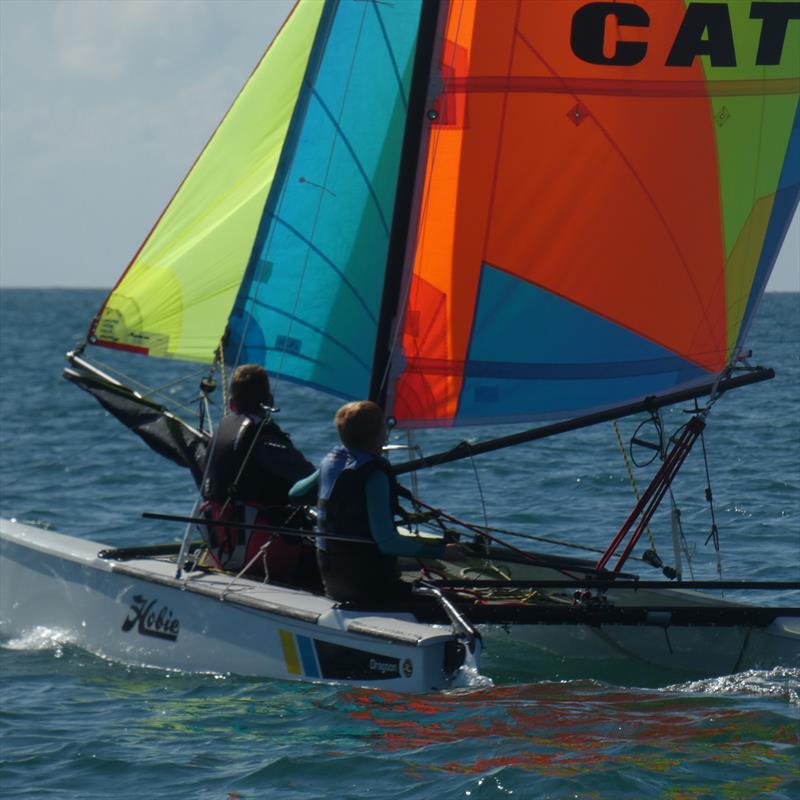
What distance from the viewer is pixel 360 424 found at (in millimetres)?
6492

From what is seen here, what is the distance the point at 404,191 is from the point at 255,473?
56.8 inches

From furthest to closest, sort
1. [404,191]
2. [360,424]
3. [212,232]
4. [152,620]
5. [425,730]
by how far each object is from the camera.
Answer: [212,232], [404,191], [152,620], [360,424], [425,730]

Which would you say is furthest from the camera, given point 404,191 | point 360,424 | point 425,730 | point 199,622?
point 404,191

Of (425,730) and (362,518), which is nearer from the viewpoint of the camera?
(425,730)

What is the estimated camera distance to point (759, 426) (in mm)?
15789

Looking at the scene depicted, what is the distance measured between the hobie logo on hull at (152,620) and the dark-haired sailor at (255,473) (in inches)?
17.3

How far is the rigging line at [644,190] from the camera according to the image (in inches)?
287

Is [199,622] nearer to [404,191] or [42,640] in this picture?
[42,640]

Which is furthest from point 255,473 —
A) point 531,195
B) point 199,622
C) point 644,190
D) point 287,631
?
point 644,190

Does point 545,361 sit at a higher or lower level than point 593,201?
lower

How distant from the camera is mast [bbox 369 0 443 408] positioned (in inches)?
287

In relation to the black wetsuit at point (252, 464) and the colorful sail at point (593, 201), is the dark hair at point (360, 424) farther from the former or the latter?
the colorful sail at point (593, 201)

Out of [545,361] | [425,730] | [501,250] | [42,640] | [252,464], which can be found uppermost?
[501,250]

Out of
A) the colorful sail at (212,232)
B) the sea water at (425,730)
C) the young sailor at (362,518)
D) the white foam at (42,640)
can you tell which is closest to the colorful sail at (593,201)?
the sea water at (425,730)
